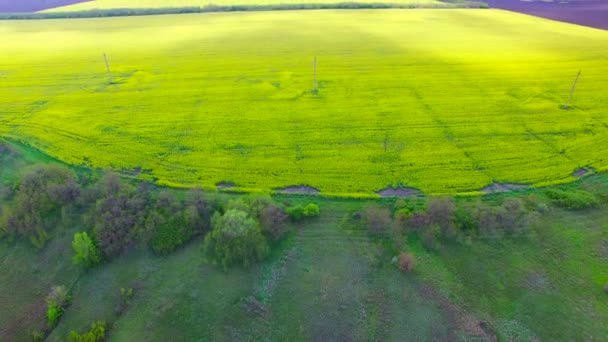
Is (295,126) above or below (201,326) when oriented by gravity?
above

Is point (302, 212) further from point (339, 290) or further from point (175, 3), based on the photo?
point (175, 3)

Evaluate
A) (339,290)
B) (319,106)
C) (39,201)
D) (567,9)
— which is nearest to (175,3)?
(319,106)

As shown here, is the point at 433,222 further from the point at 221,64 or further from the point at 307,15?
the point at 307,15

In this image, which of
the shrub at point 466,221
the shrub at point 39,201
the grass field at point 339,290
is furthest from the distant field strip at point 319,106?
the grass field at point 339,290

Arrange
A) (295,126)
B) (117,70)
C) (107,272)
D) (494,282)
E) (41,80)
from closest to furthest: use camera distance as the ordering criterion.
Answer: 1. (494,282)
2. (107,272)
3. (295,126)
4. (41,80)
5. (117,70)

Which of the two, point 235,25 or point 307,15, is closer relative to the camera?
point 235,25

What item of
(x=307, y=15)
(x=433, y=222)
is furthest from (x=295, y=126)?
(x=307, y=15)

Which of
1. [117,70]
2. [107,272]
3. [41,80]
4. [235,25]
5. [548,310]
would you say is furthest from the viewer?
[235,25]
